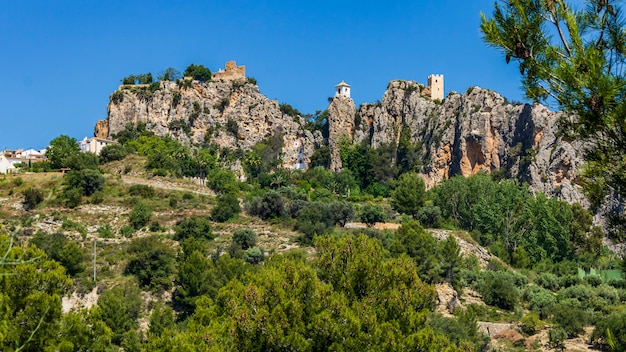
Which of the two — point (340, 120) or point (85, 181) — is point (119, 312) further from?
point (340, 120)

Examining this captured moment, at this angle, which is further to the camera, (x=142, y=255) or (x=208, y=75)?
(x=208, y=75)

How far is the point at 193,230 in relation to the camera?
45.8 meters

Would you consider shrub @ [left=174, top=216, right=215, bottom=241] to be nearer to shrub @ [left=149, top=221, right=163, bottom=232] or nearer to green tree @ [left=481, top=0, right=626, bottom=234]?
shrub @ [left=149, top=221, right=163, bottom=232]

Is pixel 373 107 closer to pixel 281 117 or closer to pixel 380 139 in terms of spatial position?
pixel 380 139


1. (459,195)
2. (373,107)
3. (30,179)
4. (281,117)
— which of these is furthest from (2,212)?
(373,107)

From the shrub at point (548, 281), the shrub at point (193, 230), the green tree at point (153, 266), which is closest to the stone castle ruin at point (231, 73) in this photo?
the shrub at point (193, 230)

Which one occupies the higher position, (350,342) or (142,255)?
(142,255)

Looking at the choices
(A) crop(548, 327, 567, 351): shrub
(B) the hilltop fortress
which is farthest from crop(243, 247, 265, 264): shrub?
(B) the hilltop fortress

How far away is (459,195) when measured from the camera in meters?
56.3

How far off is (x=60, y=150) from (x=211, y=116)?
2016 centimetres

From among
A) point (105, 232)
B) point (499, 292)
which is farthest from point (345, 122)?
point (499, 292)

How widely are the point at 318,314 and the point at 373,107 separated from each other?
6866 cm

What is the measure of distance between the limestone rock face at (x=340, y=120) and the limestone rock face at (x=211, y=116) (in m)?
2.76

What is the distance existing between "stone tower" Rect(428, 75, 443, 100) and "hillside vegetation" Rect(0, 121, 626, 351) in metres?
11.5
